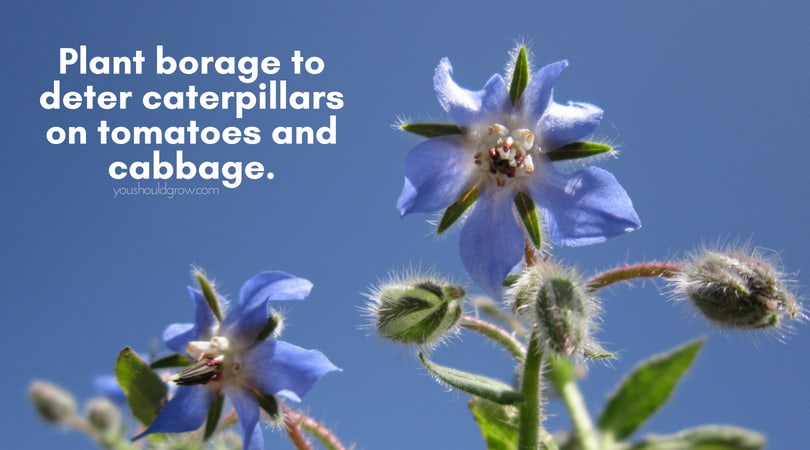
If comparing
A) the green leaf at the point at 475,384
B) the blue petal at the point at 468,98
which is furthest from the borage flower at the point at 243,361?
the blue petal at the point at 468,98

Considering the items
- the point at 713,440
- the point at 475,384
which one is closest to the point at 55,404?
the point at 475,384

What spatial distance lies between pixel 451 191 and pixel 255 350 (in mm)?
752

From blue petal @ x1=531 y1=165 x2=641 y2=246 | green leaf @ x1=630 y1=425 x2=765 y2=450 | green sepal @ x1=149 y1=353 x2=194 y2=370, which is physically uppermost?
blue petal @ x1=531 y1=165 x2=641 y2=246

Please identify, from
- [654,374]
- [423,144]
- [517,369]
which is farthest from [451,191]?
[654,374]

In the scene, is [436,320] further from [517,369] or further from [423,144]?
[423,144]

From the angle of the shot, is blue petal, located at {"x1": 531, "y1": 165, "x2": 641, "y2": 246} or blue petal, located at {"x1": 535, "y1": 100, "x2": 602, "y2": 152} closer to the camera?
blue petal, located at {"x1": 531, "y1": 165, "x2": 641, "y2": 246}

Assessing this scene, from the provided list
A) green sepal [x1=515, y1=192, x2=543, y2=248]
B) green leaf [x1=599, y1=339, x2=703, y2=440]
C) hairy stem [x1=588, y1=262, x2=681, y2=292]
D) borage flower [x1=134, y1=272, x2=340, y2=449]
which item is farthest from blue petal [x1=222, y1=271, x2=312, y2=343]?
green leaf [x1=599, y1=339, x2=703, y2=440]

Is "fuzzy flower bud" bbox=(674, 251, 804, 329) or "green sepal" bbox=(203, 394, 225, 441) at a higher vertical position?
"fuzzy flower bud" bbox=(674, 251, 804, 329)

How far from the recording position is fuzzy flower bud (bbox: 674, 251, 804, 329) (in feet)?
7.16

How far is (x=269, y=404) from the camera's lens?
2.28 m

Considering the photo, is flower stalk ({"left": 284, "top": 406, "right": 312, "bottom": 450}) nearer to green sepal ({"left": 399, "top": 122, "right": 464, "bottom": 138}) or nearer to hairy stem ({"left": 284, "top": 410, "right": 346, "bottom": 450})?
hairy stem ({"left": 284, "top": 410, "right": 346, "bottom": 450})

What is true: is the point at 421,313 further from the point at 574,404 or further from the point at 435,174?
the point at 574,404

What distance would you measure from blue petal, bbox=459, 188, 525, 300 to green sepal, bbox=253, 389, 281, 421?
2.14ft

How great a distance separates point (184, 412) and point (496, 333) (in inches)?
34.6
